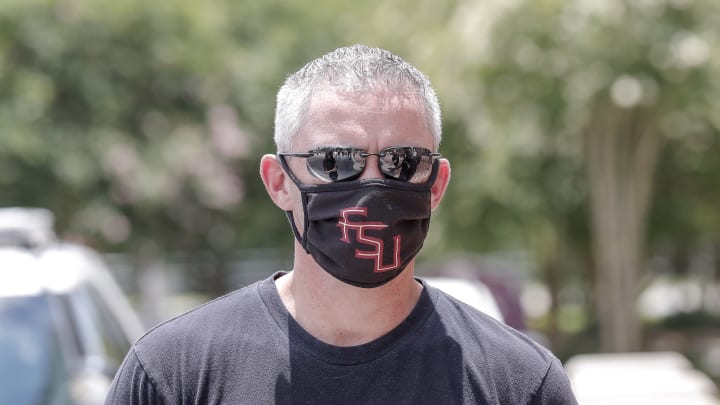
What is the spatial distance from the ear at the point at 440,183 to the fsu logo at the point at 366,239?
167 mm

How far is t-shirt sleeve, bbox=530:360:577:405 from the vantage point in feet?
8.07

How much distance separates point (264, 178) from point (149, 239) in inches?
822

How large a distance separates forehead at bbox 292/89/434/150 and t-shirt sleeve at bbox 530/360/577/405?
540mm

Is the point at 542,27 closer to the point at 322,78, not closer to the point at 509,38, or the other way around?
the point at 509,38

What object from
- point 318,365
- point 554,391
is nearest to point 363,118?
point 318,365

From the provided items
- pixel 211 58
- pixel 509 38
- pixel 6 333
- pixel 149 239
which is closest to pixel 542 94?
pixel 509 38

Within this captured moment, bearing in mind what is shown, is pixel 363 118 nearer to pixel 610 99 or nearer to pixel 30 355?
pixel 30 355

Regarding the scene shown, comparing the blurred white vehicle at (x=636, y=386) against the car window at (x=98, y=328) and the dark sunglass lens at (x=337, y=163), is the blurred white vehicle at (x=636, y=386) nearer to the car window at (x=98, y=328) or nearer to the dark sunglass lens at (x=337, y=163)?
the car window at (x=98, y=328)

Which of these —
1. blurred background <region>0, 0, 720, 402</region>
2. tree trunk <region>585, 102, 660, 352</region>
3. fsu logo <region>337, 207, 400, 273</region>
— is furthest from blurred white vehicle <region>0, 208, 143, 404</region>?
tree trunk <region>585, 102, 660, 352</region>

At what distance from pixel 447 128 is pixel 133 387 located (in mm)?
18442

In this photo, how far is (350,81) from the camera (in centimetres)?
247

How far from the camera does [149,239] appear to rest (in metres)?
23.2

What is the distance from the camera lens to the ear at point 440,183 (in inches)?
103

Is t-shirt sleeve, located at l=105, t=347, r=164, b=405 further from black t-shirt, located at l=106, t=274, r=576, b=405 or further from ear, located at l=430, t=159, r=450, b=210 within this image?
ear, located at l=430, t=159, r=450, b=210
